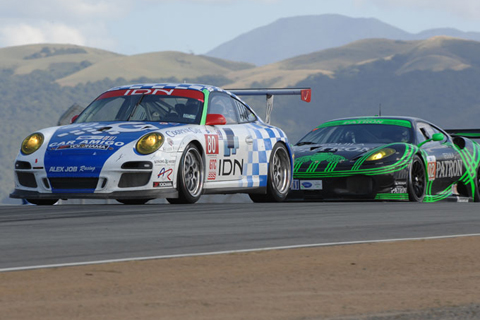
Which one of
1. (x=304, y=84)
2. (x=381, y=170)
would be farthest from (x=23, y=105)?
(x=381, y=170)

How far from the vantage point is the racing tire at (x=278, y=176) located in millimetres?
11773

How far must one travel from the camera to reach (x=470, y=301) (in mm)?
5027

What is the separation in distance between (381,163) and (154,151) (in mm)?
3824

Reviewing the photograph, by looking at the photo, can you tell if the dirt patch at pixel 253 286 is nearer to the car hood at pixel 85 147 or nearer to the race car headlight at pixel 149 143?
the race car headlight at pixel 149 143

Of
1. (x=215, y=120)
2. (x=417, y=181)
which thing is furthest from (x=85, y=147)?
(x=417, y=181)

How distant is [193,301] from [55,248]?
79.2 inches

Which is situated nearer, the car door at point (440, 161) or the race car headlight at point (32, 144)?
the race car headlight at point (32, 144)

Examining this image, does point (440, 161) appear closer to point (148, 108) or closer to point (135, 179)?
point (148, 108)

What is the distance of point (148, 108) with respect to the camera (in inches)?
431

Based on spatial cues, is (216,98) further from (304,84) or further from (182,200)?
(304,84)

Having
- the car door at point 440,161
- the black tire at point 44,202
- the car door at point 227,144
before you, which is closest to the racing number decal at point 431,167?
the car door at point 440,161

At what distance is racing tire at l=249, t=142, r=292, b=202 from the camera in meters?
11.8

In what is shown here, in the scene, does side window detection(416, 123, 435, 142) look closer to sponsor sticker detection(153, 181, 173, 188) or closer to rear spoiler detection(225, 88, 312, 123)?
rear spoiler detection(225, 88, 312, 123)

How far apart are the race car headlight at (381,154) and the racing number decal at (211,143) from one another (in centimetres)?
271
